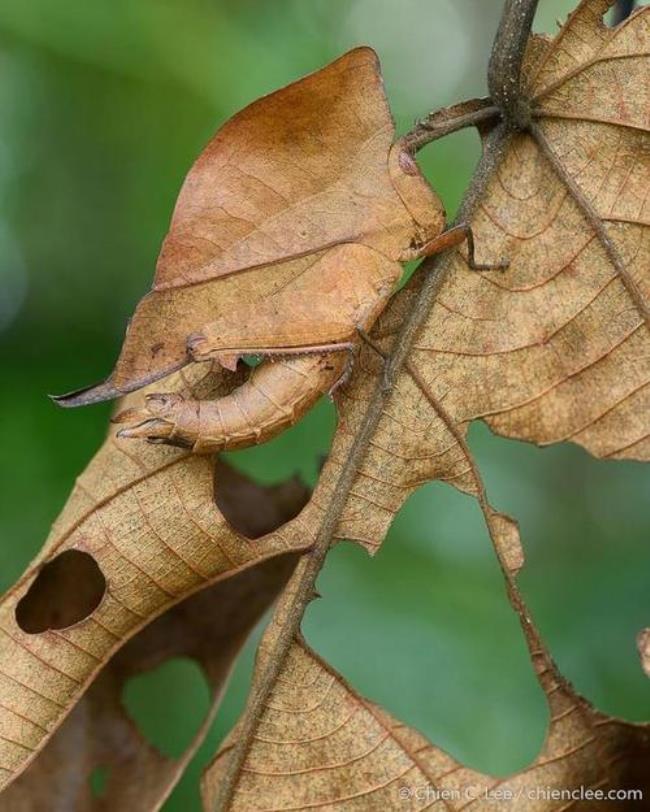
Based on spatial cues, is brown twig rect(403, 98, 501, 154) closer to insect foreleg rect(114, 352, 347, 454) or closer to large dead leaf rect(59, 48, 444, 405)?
large dead leaf rect(59, 48, 444, 405)

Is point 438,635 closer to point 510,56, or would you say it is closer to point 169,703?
point 169,703

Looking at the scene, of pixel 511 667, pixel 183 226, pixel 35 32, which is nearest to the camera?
pixel 183 226

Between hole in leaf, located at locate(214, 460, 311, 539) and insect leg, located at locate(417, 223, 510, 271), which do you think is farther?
hole in leaf, located at locate(214, 460, 311, 539)

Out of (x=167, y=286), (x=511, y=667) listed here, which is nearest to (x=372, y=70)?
(x=167, y=286)

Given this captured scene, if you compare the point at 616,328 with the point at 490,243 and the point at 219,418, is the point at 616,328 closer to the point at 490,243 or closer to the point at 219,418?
the point at 490,243

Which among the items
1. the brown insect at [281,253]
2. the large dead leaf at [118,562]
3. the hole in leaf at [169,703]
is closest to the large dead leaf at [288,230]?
the brown insect at [281,253]

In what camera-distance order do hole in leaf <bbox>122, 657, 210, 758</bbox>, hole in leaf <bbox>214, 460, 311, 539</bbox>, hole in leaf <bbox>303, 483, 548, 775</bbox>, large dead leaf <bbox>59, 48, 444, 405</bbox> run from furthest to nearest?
hole in leaf <bbox>303, 483, 548, 775</bbox>
hole in leaf <bbox>122, 657, 210, 758</bbox>
hole in leaf <bbox>214, 460, 311, 539</bbox>
large dead leaf <bbox>59, 48, 444, 405</bbox>

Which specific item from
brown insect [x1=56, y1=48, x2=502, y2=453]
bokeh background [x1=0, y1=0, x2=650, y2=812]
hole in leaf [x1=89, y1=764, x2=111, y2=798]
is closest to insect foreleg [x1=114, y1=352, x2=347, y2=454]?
brown insect [x1=56, y1=48, x2=502, y2=453]
